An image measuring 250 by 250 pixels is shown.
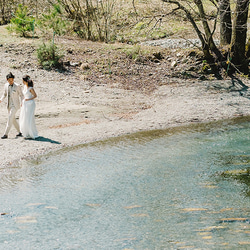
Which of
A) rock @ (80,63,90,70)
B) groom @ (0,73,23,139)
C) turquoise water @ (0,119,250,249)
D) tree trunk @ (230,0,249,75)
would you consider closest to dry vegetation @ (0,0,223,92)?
rock @ (80,63,90,70)

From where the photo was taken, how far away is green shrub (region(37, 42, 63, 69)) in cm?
1730

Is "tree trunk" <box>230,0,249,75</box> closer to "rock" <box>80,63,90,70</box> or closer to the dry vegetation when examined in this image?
the dry vegetation

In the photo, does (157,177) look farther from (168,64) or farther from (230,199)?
(168,64)

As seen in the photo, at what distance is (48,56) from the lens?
1745cm

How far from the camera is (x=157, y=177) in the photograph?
344 inches

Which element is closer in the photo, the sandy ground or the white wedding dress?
the white wedding dress

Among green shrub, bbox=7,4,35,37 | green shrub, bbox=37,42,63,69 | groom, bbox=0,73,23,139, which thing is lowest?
groom, bbox=0,73,23,139

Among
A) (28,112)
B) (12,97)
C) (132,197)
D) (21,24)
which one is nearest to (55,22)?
(21,24)

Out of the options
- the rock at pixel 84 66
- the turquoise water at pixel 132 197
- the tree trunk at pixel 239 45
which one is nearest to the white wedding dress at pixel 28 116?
the turquoise water at pixel 132 197

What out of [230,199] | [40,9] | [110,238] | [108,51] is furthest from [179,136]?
[40,9]

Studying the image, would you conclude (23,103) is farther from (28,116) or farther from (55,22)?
(55,22)

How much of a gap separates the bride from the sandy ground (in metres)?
0.27

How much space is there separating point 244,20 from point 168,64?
3.79m

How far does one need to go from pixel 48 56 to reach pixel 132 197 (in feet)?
36.6
